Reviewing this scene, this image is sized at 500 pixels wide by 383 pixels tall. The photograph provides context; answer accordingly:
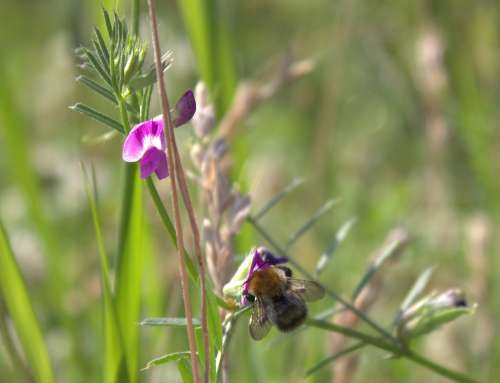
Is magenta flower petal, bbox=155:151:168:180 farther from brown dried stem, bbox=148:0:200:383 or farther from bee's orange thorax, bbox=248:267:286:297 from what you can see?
bee's orange thorax, bbox=248:267:286:297

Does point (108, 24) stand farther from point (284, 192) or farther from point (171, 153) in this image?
point (284, 192)

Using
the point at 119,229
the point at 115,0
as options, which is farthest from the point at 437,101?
the point at 115,0

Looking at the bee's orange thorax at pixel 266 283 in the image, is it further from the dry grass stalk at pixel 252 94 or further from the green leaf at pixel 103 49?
the dry grass stalk at pixel 252 94

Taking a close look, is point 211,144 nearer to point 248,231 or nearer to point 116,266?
point 116,266

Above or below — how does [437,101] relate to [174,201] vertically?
above

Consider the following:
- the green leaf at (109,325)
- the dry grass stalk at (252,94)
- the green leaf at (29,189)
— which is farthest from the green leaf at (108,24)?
the green leaf at (29,189)

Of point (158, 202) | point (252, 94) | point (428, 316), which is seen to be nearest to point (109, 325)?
point (158, 202)

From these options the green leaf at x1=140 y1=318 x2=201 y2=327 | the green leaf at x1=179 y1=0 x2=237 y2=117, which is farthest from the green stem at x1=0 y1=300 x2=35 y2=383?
the green leaf at x1=179 y1=0 x2=237 y2=117
